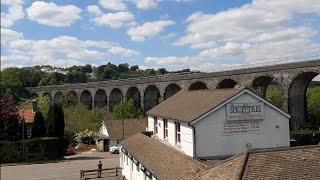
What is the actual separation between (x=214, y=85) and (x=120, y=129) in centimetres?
1500

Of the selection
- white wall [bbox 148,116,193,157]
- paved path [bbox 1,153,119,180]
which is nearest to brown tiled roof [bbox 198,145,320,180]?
white wall [bbox 148,116,193,157]

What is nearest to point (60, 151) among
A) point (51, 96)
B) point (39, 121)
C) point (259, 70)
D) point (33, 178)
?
point (39, 121)

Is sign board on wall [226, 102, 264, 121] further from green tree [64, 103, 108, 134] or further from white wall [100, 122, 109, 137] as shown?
green tree [64, 103, 108, 134]

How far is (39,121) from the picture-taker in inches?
1880

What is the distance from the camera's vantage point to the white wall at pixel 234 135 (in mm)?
19781

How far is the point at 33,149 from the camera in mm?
45562

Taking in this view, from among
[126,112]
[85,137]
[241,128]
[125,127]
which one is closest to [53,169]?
[125,127]

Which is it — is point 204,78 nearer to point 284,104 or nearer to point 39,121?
point 284,104

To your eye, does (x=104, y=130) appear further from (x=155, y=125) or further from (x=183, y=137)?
(x=183, y=137)

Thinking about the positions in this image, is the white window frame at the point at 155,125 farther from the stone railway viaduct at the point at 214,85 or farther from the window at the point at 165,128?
the stone railway viaduct at the point at 214,85

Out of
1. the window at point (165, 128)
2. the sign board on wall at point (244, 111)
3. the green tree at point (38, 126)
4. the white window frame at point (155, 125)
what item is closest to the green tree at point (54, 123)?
the green tree at point (38, 126)

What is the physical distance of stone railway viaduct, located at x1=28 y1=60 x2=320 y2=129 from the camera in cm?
5191

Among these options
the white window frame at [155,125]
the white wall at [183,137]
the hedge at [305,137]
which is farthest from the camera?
the hedge at [305,137]

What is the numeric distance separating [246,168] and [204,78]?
175 ft
